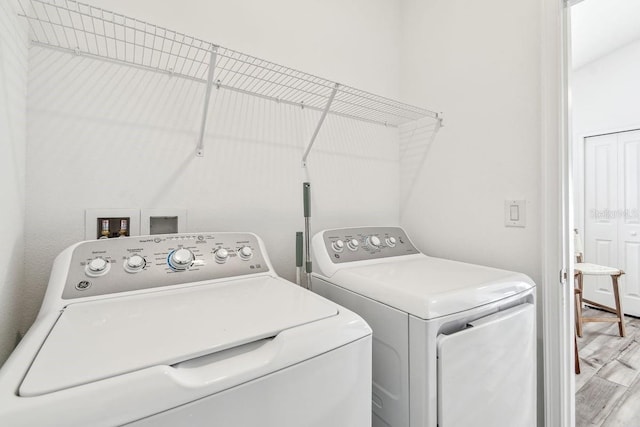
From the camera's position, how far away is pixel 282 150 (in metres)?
1.50

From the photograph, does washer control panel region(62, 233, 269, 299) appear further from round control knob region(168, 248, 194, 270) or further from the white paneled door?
the white paneled door

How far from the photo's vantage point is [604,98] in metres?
3.39

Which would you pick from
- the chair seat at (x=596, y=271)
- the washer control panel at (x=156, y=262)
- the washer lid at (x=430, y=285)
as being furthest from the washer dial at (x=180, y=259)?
the chair seat at (x=596, y=271)

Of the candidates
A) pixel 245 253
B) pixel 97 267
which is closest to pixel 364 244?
pixel 245 253

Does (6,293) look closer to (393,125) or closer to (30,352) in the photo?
(30,352)

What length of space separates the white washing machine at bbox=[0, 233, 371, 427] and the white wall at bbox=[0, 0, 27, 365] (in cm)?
12

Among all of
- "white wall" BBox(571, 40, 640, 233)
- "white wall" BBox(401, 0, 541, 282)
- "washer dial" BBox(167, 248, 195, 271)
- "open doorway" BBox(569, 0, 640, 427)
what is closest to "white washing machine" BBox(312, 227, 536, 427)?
"white wall" BBox(401, 0, 541, 282)

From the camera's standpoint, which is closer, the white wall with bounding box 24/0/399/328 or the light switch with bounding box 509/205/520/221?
the white wall with bounding box 24/0/399/328

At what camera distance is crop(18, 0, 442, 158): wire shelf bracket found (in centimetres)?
99

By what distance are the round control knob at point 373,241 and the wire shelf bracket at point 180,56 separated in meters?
0.57

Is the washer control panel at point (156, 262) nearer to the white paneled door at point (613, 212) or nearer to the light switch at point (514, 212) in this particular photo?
the light switch at point (514, 212)

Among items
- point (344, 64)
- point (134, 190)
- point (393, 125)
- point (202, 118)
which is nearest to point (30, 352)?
point (134, 190)

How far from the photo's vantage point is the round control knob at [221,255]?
3.44 ft

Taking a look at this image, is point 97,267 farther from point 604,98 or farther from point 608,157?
point 604,98
